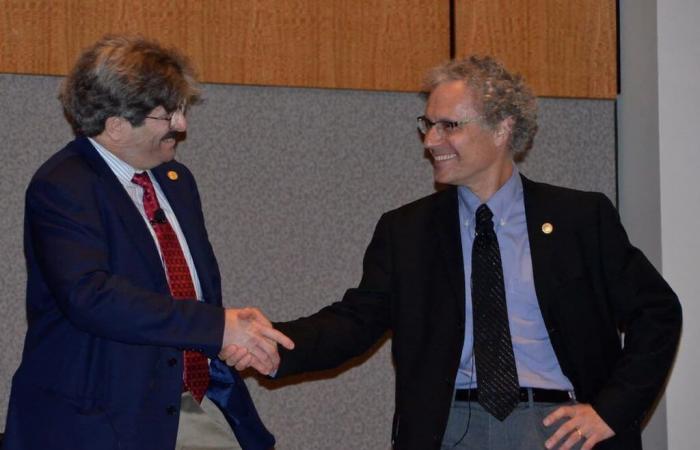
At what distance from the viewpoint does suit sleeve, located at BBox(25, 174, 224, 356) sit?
2467 millimetres

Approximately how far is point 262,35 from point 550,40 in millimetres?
1078

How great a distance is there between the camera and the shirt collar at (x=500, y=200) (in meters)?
2.91

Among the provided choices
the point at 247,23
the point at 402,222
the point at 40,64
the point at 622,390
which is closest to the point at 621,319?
the point at 622,390

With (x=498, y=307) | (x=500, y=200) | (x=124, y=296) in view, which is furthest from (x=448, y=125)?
(x=124, y=296)

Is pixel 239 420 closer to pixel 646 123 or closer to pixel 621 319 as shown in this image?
pixel 621 319

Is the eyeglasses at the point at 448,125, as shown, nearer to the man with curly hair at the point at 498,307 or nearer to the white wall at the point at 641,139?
the man with curly hair at the point at 498,307

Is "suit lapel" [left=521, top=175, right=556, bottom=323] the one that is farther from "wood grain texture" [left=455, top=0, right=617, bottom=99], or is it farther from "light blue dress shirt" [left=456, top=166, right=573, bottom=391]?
"wood grain texture" [left=455, top=0, right=617, bottom=99]

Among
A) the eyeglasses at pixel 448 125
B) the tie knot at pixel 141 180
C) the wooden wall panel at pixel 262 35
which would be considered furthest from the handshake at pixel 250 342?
the wooden wall panel at pixel 262 35

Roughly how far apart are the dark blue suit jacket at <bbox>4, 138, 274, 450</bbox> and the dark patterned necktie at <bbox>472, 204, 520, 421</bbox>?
68 cm

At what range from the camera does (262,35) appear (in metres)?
3.59

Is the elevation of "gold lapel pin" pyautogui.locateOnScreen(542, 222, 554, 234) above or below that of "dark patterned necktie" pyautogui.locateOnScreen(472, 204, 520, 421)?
above

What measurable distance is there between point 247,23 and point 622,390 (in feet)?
5.78

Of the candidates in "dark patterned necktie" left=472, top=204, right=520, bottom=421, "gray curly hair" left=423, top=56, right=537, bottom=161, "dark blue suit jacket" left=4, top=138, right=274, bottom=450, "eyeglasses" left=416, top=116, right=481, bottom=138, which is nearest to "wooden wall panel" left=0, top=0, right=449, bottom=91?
"gray curly hair" left=423, top=56, right=537, bottom=161

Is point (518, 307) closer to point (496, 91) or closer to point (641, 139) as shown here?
point (496, 91)
